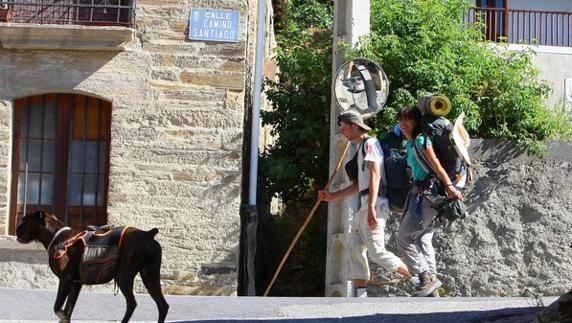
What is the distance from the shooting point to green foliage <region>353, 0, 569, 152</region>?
12.9 metres

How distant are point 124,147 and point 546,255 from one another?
475 cm

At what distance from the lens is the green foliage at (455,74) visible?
1287 cm

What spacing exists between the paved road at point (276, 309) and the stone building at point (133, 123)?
2190 millimetres

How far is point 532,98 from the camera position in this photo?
1323 cm

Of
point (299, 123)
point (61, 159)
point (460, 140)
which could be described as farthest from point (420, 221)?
point (61, 159)

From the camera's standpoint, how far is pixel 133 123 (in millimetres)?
12734

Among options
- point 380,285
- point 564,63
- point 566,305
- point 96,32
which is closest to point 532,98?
point 380,285

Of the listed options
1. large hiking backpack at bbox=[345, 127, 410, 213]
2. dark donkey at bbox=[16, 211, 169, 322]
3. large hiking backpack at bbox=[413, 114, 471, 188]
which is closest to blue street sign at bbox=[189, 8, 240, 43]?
large hiking backpack at bbox=[345, 127, 410, 213]

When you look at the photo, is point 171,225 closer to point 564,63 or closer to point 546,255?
point 546,255

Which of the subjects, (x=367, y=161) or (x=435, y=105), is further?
(x=435, y=105)

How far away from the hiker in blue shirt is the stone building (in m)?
2.82

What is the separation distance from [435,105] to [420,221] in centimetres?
114

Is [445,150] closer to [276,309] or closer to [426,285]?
[426,285]

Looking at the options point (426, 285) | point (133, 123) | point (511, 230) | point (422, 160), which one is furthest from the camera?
point (133, 123)
